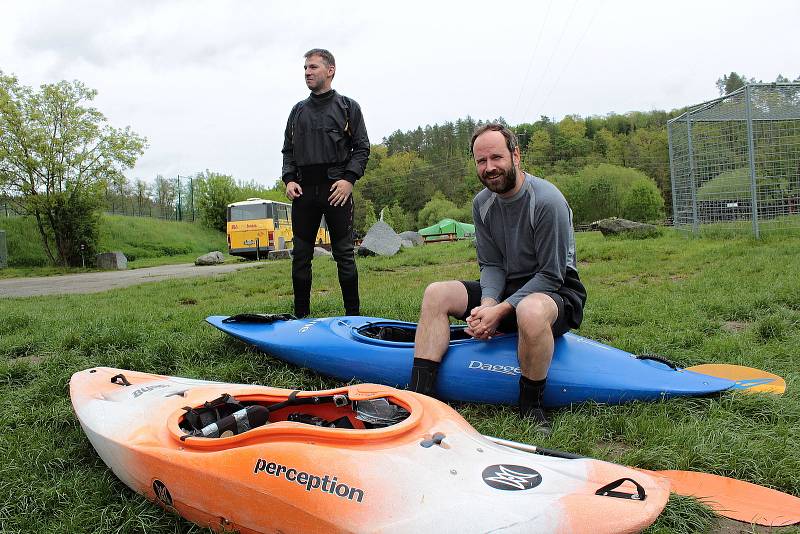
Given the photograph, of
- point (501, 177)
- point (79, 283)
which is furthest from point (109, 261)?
point (501, 177)

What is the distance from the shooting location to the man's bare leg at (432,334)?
296cm

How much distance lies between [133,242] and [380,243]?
2133cm

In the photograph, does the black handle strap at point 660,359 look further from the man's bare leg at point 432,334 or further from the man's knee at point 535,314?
the man's bare leg at point 432,334

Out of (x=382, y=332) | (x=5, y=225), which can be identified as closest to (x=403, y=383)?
(x=382, y=332)

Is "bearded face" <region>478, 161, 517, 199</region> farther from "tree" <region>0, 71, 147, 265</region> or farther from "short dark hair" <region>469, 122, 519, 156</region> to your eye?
"tree" <region>0, 71, 147, 265</region>

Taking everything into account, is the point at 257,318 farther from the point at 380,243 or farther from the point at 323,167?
the point at 380,243

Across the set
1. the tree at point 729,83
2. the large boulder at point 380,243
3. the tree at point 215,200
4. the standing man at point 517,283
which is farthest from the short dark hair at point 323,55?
the tree at point 729,83

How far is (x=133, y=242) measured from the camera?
30.1 meters

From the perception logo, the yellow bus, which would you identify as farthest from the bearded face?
the yellow bus

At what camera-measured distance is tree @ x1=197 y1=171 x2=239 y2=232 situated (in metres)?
42.8

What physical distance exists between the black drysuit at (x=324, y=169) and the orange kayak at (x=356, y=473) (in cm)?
233

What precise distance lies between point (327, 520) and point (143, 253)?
30.8m

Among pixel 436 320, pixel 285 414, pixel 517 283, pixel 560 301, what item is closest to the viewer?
pixel 285 414

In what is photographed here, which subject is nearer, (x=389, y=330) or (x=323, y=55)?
(x=389, y=330)
